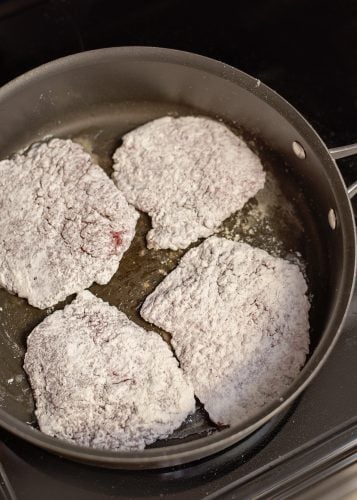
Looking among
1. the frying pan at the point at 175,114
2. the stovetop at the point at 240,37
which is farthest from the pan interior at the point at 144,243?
the stovetop at the point at 240,37

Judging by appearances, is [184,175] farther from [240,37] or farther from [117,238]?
[240,37]

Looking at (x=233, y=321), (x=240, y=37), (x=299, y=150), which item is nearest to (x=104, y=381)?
(x=233, y=321)

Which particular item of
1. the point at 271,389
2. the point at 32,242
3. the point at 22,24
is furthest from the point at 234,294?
the point at 22,24

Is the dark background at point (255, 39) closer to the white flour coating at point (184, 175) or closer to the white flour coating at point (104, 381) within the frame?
the white flour coating at point (184, 175)

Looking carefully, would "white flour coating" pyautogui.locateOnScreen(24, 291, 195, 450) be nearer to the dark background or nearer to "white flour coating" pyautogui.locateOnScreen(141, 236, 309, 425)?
"white flour coating" pyautogui.locateOnScreen(141, 236, 309, 425)

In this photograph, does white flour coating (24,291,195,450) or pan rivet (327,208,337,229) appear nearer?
white flour coating (24,291,195,450)

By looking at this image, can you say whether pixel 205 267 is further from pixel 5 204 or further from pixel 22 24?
pixel 22 24

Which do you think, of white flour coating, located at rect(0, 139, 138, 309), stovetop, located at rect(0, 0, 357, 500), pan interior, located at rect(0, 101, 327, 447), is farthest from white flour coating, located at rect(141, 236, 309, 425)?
stovetop, located at rect(0, 0, 357, 500)
